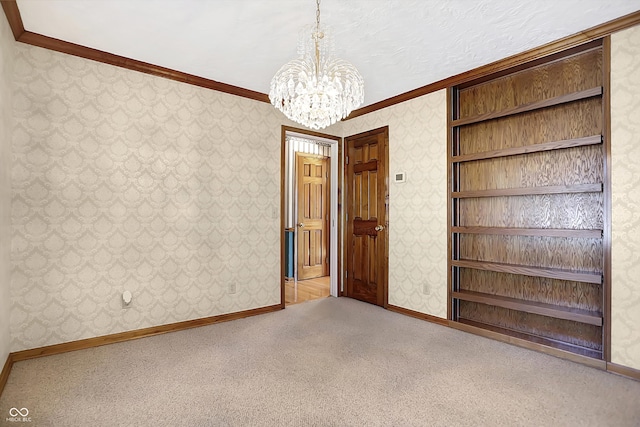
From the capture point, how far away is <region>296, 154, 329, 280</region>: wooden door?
5.95 meters

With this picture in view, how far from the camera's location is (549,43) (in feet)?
8.99

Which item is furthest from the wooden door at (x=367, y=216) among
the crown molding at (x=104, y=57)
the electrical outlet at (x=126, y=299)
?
the electrical outlet at (x=126, y=299)

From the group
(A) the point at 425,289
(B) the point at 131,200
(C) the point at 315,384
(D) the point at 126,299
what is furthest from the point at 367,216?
(D) the point at 126,299

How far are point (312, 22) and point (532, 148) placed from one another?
7.00ft

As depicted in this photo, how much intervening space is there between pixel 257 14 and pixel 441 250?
2.79 m

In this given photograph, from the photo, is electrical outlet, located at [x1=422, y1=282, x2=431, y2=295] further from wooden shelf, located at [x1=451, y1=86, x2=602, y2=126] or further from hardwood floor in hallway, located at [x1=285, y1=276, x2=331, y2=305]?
wooden shelf, located at [x1=451, y1=86, x2=602, y2=126]

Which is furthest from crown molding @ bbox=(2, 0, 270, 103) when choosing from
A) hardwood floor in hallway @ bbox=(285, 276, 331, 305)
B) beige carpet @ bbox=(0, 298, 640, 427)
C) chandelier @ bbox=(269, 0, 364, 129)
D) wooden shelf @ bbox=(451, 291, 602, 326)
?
wooden shelf @ bbox=(451, 291, 602, 326)

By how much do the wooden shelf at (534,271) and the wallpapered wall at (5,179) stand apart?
3.73m

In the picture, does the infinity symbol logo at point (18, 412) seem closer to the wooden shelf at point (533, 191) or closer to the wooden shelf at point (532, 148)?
the wooden shelf at point (533, 191)

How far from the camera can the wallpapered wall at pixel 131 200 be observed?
8.61 ft

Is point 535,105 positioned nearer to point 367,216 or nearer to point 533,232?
point 533,232

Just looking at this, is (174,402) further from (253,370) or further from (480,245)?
(480,245)

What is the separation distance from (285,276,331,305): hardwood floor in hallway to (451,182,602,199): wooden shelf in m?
2.43

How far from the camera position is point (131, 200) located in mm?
3057
